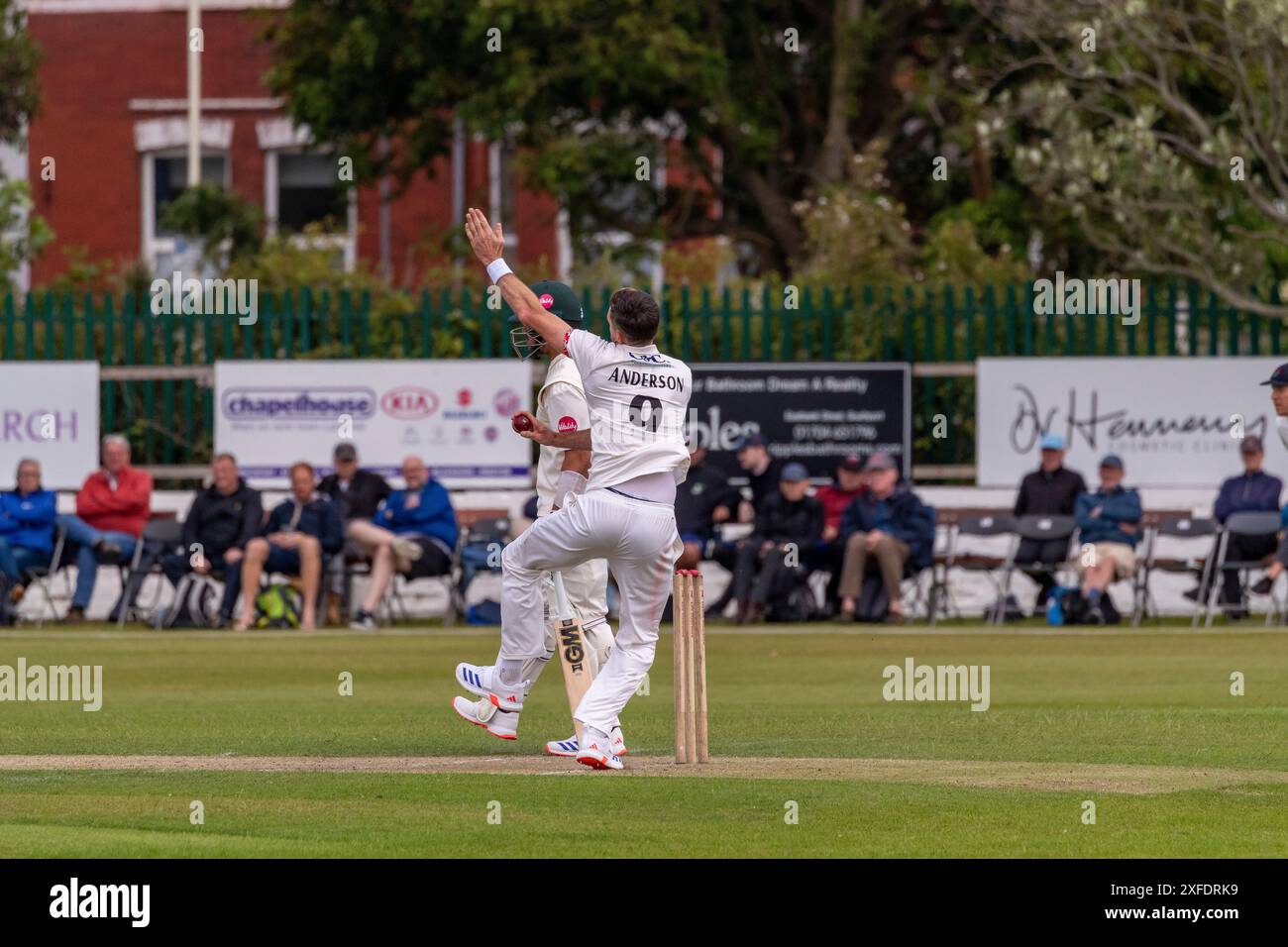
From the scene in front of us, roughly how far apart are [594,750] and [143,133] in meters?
28.5

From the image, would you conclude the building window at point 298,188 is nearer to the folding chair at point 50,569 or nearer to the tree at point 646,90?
the tree at point 646,90

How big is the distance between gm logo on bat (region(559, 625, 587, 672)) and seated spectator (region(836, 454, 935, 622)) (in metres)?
11.5

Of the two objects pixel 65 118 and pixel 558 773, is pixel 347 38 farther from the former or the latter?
pixel 558 773

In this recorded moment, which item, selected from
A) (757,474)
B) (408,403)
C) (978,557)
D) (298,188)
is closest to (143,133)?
(298,188)

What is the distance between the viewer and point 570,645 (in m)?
11.8

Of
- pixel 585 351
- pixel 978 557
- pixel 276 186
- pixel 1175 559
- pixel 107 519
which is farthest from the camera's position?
pixel 276 186

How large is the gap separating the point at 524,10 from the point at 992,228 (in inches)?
261

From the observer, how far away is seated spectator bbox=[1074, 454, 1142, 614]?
2305 centimetres

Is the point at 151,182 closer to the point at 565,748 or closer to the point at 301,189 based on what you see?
the point at 301,189

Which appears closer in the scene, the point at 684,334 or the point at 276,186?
the point at 684,334

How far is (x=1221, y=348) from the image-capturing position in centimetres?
2523

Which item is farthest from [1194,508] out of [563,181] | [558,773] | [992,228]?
[558,773]
